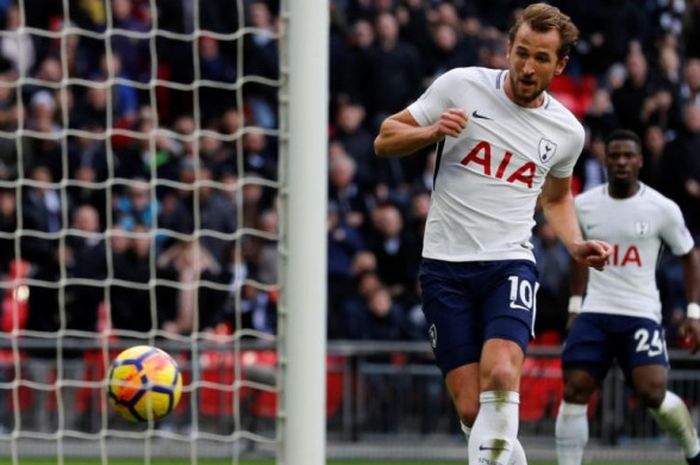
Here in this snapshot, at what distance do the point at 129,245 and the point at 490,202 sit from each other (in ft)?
22.3

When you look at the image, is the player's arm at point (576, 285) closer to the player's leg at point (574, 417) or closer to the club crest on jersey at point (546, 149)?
the player's leg at point (574, 417)

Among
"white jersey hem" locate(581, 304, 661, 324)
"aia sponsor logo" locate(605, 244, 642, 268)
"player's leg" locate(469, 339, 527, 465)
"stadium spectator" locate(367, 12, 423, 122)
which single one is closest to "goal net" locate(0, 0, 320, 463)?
"stadium spectator" locate(367, 12, 423, 122)

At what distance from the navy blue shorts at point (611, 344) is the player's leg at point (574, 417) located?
0.06 meters

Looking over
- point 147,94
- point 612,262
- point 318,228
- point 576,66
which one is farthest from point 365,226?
point 318,228

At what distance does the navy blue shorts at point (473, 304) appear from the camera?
783cm

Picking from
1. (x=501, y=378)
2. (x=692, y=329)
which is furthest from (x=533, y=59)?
(x=692, y=329)

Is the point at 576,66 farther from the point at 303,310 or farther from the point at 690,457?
the point at 303,310

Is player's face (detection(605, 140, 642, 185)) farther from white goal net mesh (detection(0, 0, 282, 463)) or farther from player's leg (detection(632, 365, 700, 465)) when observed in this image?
white goal net mesh (detection(0, 0, 282, 463))

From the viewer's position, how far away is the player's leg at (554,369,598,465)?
1082cm

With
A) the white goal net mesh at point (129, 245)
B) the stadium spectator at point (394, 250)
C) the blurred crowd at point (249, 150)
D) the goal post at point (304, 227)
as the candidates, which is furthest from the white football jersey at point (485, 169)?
the stadium spectator at point (394, 250)

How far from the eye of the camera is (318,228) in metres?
8.02

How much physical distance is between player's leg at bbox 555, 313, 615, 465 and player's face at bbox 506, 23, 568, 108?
3.39 meters

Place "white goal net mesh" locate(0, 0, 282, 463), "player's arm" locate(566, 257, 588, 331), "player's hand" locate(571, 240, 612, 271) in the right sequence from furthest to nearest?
1. "white goal net mesh" locate(0, 0, 282, 463)
2. "player's arm" locate(566, 257, 588, 331)
3. "player's hand" locate(571, 240, 612, 271)

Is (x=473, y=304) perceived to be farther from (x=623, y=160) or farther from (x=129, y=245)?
(x=129, y=245)
